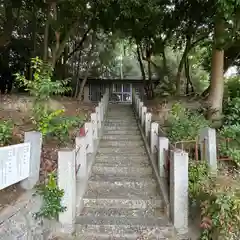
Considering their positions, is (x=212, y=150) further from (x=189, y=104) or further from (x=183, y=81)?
(x=183, y=81)

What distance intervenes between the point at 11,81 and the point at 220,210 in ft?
56.5

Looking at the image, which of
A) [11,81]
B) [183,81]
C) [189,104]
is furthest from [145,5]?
[183,81]

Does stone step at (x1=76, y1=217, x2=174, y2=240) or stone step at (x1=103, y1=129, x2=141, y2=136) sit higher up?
stone step at (x1=103, y1=129, x2=141, y2=136)

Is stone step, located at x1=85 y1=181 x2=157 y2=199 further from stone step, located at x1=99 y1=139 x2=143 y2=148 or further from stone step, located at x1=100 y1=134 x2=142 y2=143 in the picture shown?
stone step, located at x1=100 y1=134 x2=142 y2=143

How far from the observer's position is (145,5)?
31.7ft

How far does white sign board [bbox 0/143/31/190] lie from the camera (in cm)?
385

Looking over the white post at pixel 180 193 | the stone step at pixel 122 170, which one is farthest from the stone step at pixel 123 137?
the white post at pixel 180 193

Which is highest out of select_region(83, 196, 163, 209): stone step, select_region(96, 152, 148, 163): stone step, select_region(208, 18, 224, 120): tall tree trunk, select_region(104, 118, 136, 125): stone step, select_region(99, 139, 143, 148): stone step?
select_region(208, 18, 224, 120): tall tree trunk

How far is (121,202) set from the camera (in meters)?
5.72

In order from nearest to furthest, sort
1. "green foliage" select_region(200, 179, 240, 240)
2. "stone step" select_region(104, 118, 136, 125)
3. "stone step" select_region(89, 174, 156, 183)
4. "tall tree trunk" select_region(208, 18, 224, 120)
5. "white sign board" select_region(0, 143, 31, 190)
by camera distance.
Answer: "white sign board" select_region(0, 143, 31, 190)
"green foliage" select_region(200, 179, 240, 240)
"stone step" select_region(89, 174, 156, 183)
"tall tree trunk" select_region(208, 18, 224, 120)
"stone step" select_region(104, 118, 136, 125)

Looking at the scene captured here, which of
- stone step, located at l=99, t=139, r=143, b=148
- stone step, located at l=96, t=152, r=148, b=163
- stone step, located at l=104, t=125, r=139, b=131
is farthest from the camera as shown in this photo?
stone step, located at l=104, t=125, r=139, b=131

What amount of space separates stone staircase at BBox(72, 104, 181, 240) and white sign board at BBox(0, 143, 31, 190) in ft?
4.37

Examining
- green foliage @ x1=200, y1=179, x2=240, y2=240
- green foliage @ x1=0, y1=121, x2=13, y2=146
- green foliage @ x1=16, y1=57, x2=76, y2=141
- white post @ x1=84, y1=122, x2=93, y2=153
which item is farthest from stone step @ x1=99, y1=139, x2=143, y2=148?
green foliage @ x1=200, y1=179, x2=240, y2=240

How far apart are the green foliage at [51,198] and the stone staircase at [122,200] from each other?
1.66ft
